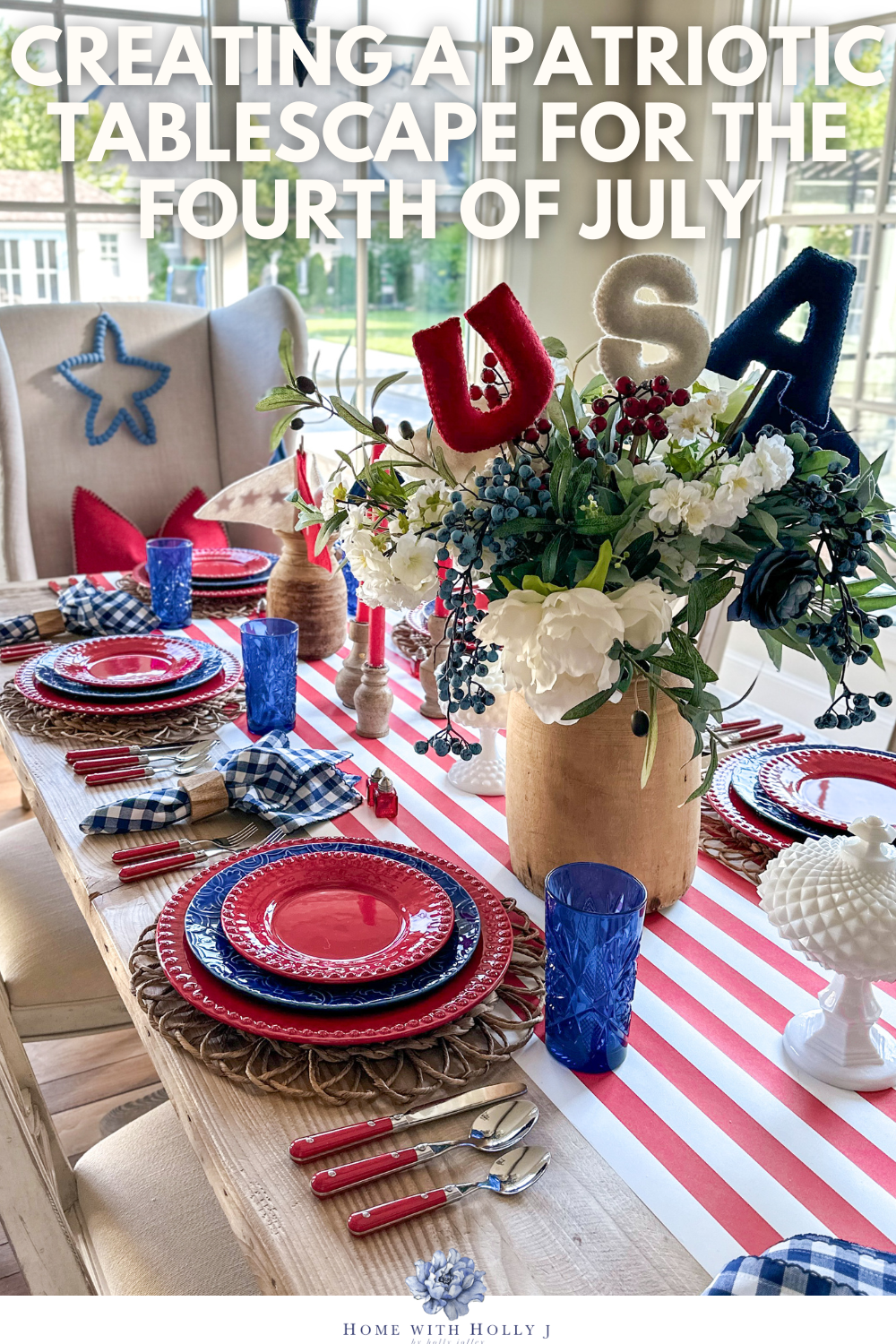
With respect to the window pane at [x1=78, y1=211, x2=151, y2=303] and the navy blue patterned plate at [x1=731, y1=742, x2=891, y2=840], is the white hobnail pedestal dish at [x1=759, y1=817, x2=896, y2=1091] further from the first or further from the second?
the window pane at [x1=78, y1=211, x2=151, y2=303]

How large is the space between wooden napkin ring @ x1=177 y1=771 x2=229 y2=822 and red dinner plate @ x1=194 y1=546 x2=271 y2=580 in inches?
31.8

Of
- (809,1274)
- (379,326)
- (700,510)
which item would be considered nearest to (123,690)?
(700,510)

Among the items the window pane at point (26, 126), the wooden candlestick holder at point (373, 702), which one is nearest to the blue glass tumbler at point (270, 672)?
the wooden candlestick holder at point (373, 702)

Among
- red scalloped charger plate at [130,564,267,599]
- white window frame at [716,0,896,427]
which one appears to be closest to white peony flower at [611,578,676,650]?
red scalloped charger plate at [130,564,267,599]

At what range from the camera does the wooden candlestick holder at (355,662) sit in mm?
1355

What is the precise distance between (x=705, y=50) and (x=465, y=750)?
3001 millimetres

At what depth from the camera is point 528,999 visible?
2.64 feet

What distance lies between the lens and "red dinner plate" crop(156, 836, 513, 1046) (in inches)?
29.1

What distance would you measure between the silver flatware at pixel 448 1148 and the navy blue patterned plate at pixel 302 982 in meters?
0.11

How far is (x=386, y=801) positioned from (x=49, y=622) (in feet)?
2.43

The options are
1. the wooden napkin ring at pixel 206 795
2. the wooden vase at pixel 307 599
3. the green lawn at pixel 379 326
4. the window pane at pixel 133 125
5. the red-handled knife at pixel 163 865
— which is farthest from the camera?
the green lawn at pixel 379 326

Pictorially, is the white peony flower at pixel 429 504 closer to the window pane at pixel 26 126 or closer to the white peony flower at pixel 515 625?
the white peony flower at pixel 515 625

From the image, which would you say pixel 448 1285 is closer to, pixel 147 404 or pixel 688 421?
pixel 688 421

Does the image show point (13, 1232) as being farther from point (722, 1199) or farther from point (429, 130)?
point (429, 130)
